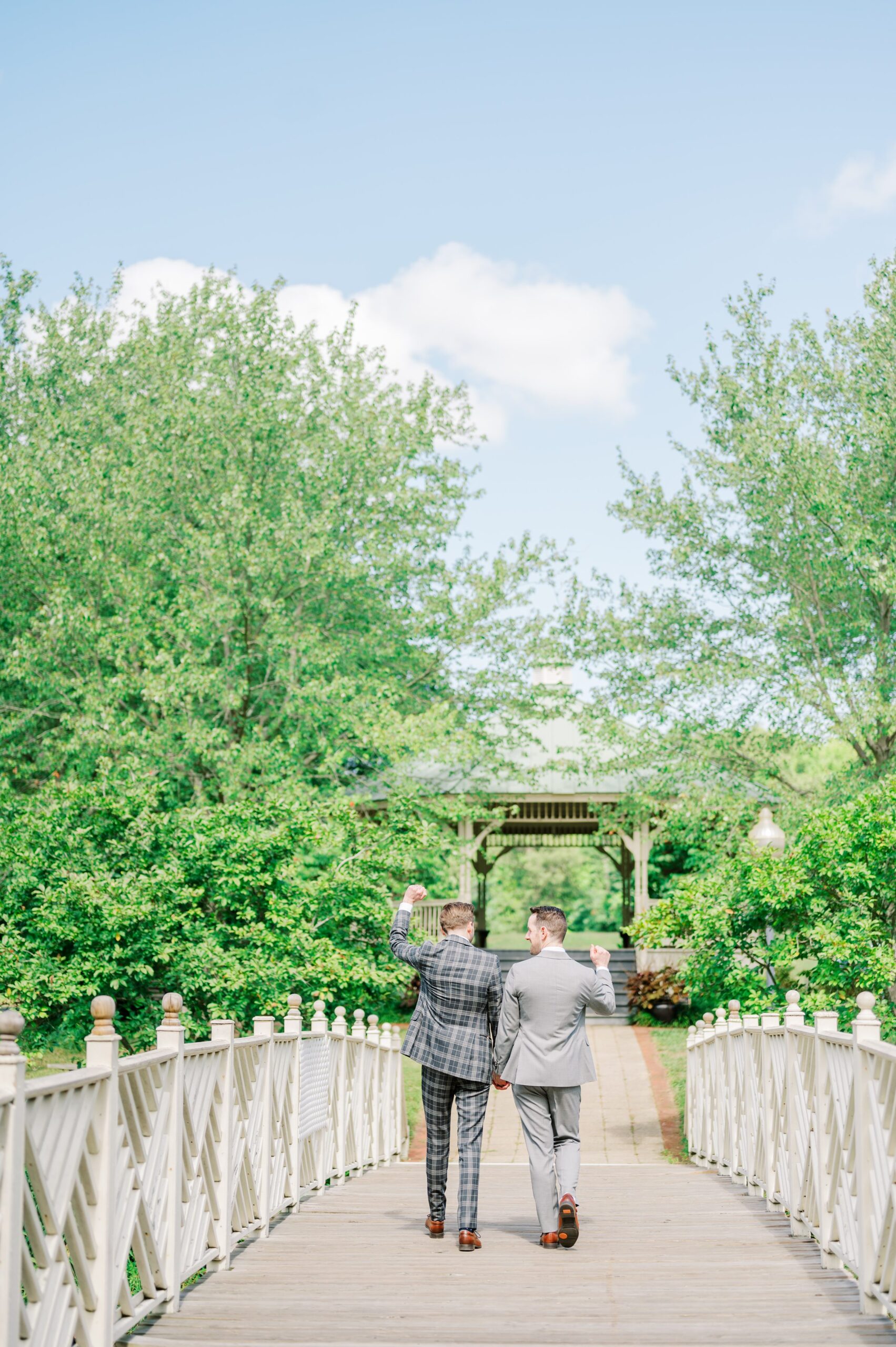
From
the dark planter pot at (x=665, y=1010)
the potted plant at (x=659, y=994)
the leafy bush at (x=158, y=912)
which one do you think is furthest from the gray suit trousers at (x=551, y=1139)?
the dark planter pot at (x=665, y=1010)

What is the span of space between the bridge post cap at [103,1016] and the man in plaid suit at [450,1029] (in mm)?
2189

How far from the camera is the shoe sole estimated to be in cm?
565

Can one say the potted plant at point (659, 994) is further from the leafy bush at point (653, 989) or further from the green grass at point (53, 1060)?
the green grass at point (53, 1060)

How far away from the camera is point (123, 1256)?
3965 millimetres

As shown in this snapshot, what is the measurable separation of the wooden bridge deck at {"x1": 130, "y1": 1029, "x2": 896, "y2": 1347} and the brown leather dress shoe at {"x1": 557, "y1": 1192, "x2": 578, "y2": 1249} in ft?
0.21

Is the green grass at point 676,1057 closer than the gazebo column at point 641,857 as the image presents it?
Yes

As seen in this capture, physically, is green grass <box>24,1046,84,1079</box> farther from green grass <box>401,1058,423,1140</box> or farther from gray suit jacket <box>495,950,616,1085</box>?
gray suit jacket <box>495,950,616,1085</box>

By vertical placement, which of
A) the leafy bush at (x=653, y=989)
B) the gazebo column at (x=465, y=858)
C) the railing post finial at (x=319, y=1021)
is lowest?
the leafy bush at (x=653, y=989)

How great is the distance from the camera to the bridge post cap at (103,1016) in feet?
12.4

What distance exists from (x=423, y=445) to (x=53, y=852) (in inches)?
374

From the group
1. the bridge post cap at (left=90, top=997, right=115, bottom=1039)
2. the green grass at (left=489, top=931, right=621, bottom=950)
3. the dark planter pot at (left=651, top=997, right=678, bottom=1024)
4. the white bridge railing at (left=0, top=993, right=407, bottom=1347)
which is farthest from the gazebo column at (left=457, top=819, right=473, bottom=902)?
the bridge post cap at (left=90, top=997, right=115, bottom=1039)

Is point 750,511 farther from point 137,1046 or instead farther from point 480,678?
point 137,1046

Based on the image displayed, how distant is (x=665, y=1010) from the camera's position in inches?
870

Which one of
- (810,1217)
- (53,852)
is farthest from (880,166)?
(810,1217)
